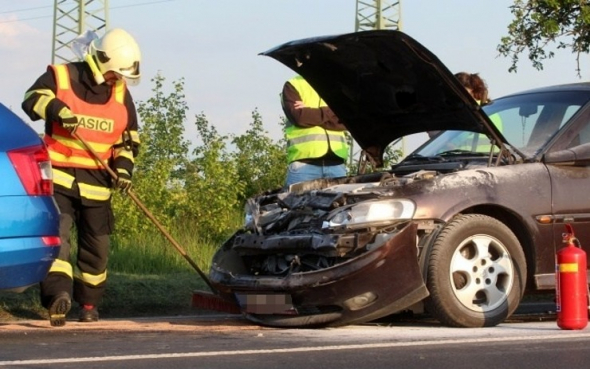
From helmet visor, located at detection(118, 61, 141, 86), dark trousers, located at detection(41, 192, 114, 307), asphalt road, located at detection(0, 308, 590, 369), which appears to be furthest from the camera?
helmet visor, located at detection(118, 61, 141, 86)

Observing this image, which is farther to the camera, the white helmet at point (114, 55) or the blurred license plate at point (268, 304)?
the white helmet at point (114, 55)

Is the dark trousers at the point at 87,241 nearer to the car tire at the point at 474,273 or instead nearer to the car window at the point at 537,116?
the car tire at the point at 474,273

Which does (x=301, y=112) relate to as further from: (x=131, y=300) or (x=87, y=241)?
(x=87, y=241)

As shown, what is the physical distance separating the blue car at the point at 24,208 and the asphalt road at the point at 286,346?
1.43 feet

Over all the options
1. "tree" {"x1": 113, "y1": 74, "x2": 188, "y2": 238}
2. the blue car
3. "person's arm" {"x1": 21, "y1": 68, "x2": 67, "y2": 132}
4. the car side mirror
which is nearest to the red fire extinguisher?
the car side mirror

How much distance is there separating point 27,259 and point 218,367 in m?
1.70

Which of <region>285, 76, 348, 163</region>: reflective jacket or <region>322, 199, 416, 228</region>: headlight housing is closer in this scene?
<region>322, 199, 416, 228</region>: headlight housing

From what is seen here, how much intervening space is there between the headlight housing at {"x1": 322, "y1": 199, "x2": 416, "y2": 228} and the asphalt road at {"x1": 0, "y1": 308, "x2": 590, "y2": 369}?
69 cm

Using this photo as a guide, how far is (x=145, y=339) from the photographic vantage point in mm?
7387

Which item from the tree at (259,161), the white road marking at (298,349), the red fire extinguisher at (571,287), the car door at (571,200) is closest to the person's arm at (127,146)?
the white road marking at (298,349)

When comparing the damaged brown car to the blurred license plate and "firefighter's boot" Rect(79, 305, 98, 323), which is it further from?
"firefighter's boot" Rect(79, 305, 98, 323)

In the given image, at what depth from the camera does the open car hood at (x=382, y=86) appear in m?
8.45

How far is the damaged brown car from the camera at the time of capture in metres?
7.80

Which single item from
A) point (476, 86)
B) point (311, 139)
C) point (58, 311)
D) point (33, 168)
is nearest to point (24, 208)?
point (33, 168)
